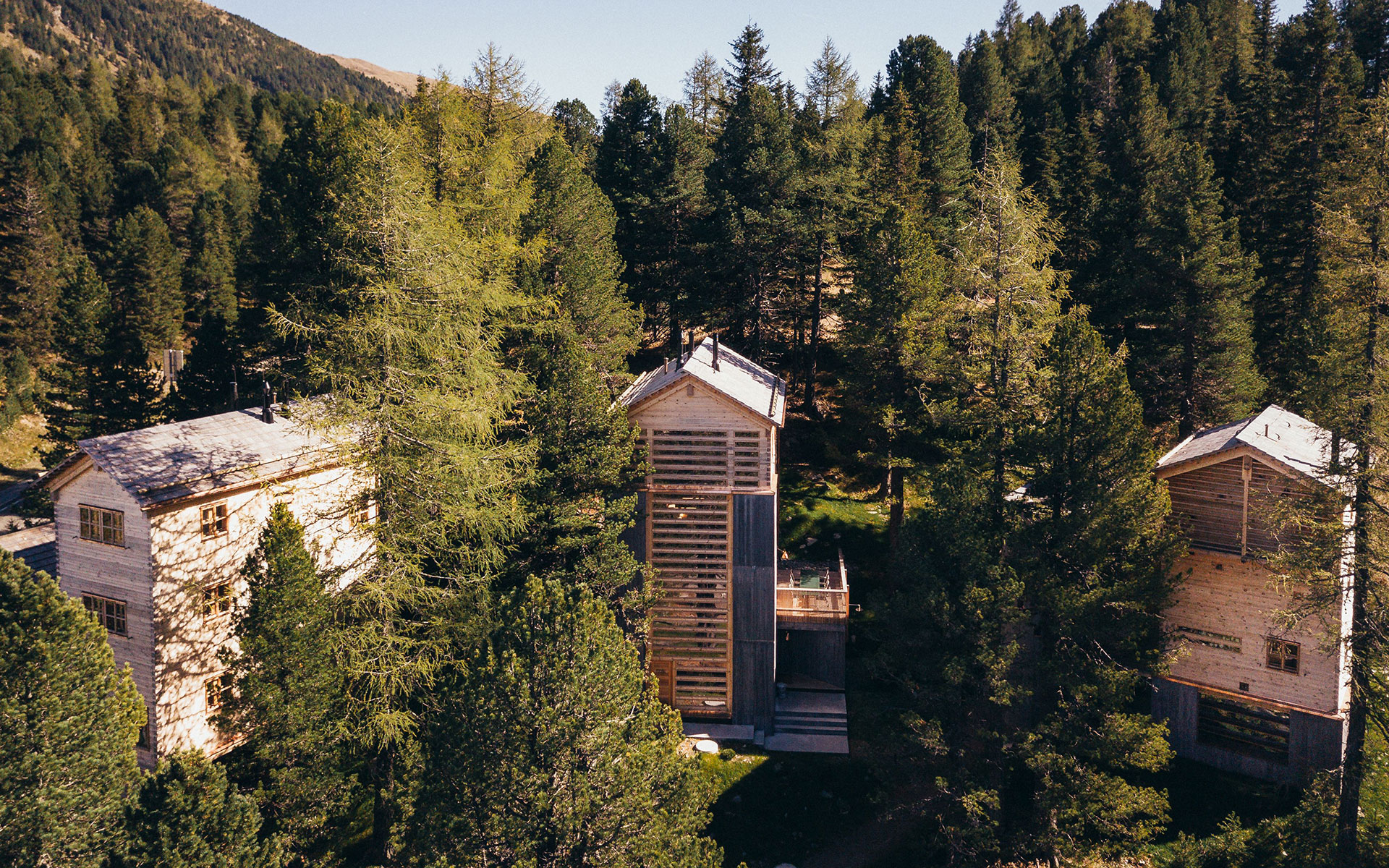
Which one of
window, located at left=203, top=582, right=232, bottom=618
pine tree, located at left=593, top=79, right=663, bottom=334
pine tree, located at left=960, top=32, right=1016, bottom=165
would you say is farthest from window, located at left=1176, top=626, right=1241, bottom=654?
pine tree, located at left=960, top=32, right=1016, bottom=165

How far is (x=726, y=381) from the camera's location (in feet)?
79.9

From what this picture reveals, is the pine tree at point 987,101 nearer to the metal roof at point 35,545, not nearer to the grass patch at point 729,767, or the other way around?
the grass patch at point 729,767

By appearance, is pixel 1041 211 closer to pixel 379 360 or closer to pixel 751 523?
pixel 751 523

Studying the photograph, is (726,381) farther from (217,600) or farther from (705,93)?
(705,93)

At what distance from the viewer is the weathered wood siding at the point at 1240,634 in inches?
822

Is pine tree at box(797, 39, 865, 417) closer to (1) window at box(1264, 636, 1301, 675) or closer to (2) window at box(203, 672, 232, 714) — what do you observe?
(1) window at box(1264, 636, 1301, 675)

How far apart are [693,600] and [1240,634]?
47.3ft

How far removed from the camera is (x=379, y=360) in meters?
17.5

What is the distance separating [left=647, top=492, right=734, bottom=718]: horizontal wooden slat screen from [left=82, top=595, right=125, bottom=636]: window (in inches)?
500

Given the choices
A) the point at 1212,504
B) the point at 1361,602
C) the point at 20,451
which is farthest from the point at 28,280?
the point at 1361,602

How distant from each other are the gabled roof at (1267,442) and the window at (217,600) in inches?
955

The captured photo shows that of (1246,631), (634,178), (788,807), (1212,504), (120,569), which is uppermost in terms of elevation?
(634,178)

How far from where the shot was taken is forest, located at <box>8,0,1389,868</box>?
561 inches

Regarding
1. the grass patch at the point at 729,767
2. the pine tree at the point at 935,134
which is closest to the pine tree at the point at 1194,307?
the pine tree at the point at 935,134
